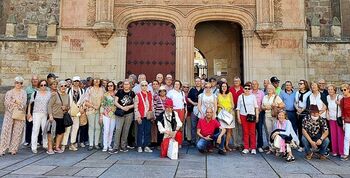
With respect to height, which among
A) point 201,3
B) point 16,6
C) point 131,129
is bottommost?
point 131,129

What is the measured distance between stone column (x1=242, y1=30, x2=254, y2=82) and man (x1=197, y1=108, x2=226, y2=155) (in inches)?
211

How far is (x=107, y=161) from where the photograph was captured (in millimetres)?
5984

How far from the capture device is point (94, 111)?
24.0ft

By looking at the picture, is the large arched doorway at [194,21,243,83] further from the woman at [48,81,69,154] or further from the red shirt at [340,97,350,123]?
the woman at [48,81,69,154]

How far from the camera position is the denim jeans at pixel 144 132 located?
706cm

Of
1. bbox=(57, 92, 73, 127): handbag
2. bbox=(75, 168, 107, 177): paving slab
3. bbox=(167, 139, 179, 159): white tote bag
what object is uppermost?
bbox=(57, 92, 73, 127): handbag

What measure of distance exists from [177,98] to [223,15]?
6037 millimetres

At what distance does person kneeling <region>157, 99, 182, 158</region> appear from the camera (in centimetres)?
659

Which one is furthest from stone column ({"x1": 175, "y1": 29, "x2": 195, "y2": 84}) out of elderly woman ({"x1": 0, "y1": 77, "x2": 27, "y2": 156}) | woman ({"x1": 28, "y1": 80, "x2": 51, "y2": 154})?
elderly woman ({"x1": 0, "y1": 77, "x2": 27, "y2": 156})

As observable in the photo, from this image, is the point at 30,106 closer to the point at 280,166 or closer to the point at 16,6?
the point at 280,166

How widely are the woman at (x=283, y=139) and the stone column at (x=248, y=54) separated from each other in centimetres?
529

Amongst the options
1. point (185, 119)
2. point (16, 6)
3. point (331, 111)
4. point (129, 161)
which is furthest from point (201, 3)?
point (16, 6)

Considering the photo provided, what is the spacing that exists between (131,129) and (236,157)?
2.60 m

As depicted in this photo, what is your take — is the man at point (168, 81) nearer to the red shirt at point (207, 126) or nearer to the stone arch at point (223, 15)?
the red shirt at point (207, 126)
